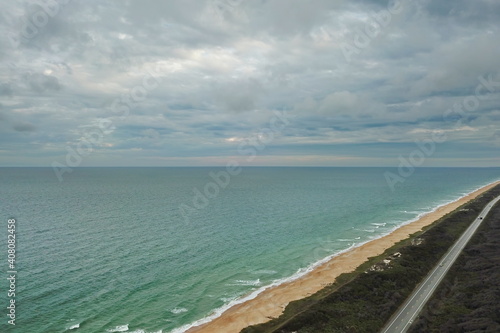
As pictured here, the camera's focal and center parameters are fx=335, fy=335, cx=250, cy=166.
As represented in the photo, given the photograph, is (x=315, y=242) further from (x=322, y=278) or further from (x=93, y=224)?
(x=93, y=224)

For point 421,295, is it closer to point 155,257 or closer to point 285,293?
point 285,293

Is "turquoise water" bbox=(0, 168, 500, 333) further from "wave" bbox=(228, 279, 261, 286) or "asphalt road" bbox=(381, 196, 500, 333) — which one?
"asphalt road" bbox=(381, 196, 500, 333)

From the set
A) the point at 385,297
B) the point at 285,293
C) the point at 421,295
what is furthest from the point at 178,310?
the point at 421,295

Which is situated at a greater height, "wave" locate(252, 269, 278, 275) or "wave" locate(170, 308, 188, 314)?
"wave" locate(252, 269, 278, 275)

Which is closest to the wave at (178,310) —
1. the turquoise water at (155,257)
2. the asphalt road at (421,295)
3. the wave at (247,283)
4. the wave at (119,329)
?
the turquoise water at (155,257)

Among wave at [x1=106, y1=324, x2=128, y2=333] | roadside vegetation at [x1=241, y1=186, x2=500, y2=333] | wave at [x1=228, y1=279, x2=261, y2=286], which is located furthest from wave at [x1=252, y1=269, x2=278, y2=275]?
wave at [x1=106, y1=324, x2=128, y2=333]
